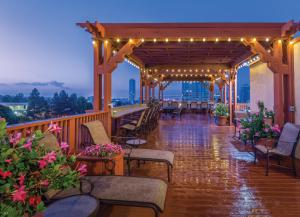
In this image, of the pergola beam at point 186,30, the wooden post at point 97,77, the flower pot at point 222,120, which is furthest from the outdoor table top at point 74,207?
the flower pot at point 222,120

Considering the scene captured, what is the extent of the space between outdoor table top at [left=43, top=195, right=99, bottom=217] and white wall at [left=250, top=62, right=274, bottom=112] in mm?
7272

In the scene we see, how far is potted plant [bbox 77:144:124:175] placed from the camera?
2426mm

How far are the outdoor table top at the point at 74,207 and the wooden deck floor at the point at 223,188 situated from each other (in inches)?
24.0

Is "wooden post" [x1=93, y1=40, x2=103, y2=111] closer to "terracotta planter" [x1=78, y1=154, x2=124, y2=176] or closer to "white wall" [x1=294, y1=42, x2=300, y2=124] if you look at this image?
"terracotta planter" [x1=78, y1=154, x2=124, y2=176]

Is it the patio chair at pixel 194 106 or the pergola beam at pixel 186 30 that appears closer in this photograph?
the pergola beam at pixel 186 30

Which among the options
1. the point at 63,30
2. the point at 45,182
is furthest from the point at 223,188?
the point at 63,30

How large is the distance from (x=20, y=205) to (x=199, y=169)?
2.97 m

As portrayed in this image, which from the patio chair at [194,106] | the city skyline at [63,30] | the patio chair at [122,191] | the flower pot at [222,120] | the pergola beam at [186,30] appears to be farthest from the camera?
the city skyline at [63,30]

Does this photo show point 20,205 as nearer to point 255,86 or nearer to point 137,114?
point 137,114

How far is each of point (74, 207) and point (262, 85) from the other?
8.41 metres

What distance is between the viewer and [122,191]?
6.31ft

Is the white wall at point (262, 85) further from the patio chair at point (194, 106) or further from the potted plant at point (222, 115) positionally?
the patio chair at point (194, 106)

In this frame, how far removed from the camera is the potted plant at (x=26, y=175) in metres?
0.96

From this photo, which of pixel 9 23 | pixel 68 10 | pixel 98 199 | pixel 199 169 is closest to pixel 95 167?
pixel 98 199
